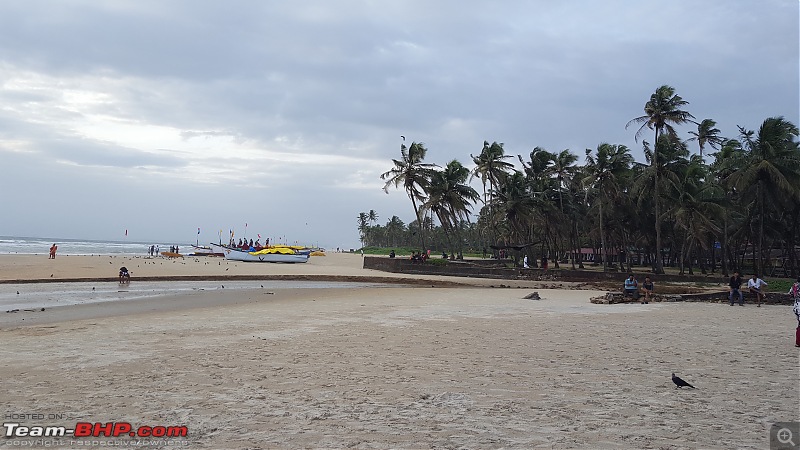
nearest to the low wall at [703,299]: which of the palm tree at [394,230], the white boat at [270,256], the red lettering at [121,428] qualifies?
the red lettering at [121,428]

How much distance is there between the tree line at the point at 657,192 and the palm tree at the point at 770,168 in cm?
7

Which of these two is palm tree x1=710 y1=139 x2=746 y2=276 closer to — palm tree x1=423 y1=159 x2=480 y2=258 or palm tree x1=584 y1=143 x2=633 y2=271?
palm tree x1=584 y1=143 x2=633 y2=271

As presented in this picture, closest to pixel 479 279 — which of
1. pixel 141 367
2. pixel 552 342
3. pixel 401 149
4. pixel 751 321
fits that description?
pixel 401 149

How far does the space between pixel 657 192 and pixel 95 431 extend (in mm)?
36258

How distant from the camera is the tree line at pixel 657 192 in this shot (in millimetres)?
32250

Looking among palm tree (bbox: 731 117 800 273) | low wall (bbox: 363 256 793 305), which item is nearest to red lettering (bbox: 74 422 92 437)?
low wall (bbox: 363 256 793 305)

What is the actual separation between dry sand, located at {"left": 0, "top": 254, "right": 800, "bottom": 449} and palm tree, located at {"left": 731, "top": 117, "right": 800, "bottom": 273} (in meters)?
21.0

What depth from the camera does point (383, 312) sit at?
15102 millimetres

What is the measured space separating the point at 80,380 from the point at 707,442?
7228 millimetres

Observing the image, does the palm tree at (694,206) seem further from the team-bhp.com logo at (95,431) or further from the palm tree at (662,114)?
the team-bhp.com logo at (95,431)

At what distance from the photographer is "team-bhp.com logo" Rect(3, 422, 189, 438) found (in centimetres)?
477

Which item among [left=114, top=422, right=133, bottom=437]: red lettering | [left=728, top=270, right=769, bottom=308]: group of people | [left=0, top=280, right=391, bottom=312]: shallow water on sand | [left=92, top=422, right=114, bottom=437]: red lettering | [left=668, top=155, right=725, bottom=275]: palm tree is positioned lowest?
[left=0, top=280, right=391, bottom=312]: shallow water on sand

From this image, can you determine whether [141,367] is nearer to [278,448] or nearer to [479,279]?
[278,448]

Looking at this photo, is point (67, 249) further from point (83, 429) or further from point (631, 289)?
point (83, 429)
